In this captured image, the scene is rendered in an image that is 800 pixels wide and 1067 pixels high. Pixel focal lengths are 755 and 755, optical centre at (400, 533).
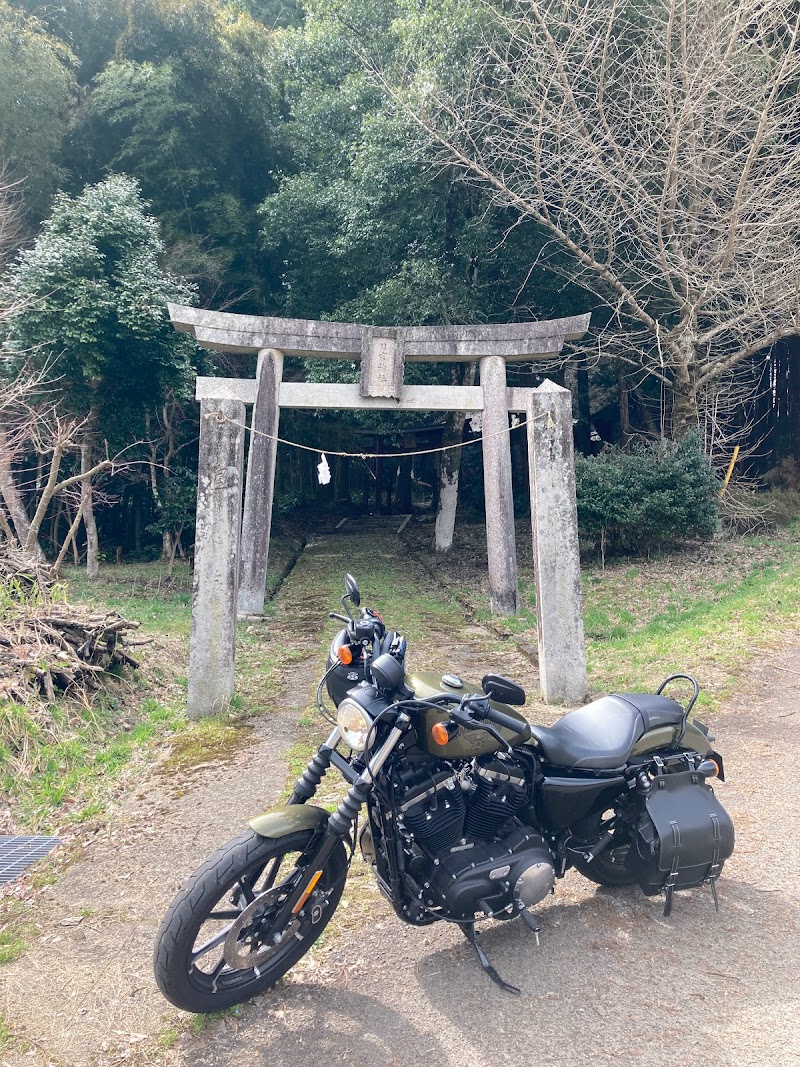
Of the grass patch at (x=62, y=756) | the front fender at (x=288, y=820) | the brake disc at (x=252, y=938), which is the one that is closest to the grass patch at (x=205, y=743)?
the grass patch at (x=62, y=756)

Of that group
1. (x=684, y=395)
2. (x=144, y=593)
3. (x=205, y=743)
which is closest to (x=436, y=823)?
(x=205, y=743)

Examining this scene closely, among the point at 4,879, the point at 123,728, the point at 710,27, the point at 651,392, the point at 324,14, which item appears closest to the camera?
the point at 4,879

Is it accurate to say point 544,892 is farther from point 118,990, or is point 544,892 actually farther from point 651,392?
point 651,392

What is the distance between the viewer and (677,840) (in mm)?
3037

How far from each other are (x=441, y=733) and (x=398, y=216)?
526 inches

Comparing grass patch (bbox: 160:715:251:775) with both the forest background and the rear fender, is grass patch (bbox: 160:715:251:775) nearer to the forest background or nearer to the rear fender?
the rear fender

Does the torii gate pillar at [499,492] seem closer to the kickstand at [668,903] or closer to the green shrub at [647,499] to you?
the green shrub at [647,499]

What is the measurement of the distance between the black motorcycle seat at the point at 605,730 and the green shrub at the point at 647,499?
9.28 m

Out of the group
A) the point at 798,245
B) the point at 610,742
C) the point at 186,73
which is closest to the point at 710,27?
the point at 798,245

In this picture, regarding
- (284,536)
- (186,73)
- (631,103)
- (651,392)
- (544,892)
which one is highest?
(186,73)

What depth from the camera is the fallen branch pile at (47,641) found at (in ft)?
18.2

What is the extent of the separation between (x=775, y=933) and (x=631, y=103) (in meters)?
13.0

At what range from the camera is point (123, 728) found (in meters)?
5.98

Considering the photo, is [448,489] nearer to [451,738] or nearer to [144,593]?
[144,593]
